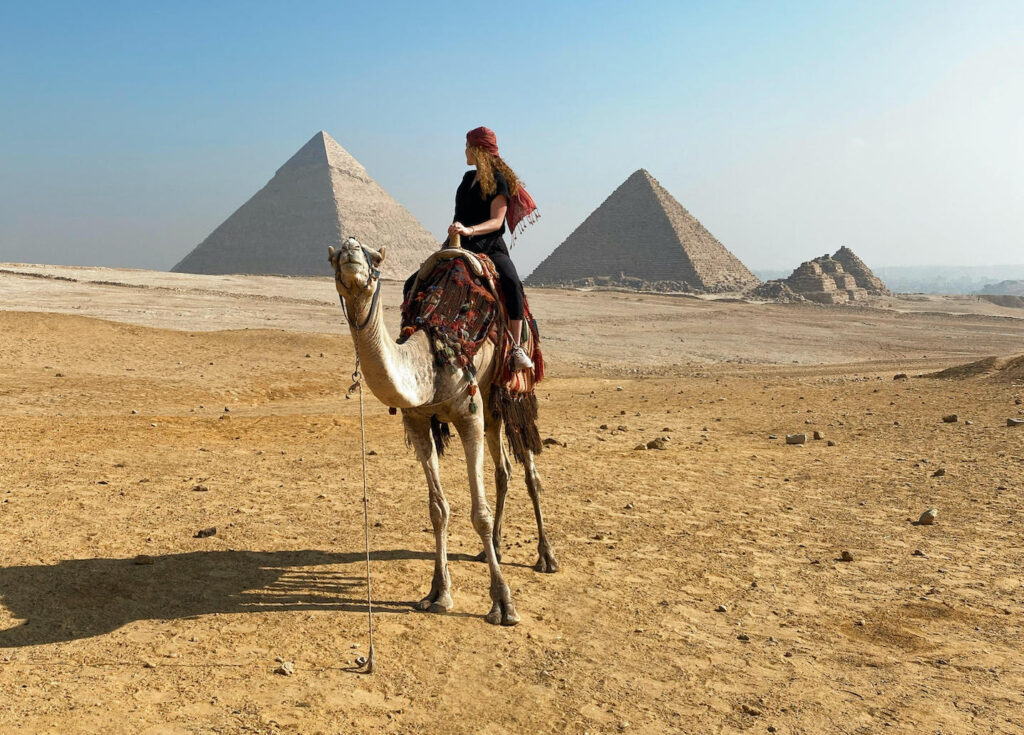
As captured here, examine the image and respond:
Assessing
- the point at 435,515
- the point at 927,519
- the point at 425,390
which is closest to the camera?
the point at 425,390

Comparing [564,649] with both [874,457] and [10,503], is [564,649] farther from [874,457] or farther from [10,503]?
[874,457]

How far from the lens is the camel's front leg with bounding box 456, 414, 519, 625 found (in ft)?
14.5

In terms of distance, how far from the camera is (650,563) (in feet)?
18.0

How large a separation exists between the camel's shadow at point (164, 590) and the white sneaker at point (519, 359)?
1.56 meters

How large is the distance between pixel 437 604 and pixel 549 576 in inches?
38.1

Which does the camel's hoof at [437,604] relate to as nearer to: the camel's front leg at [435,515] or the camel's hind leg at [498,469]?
the camel's front leg at [435,515]

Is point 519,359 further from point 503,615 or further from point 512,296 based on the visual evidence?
point 503,615

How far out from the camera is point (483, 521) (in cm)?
457

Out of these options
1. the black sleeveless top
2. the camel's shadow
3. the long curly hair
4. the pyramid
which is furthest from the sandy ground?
the pyramid

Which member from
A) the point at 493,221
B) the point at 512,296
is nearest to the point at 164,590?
the point at 512,296

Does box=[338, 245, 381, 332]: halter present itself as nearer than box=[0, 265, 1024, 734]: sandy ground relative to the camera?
No

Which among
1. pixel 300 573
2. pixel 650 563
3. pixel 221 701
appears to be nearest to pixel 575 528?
pixel 650 563

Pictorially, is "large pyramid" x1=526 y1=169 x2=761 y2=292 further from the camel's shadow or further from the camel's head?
the camel's head

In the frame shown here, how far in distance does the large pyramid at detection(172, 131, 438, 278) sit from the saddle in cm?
8134
